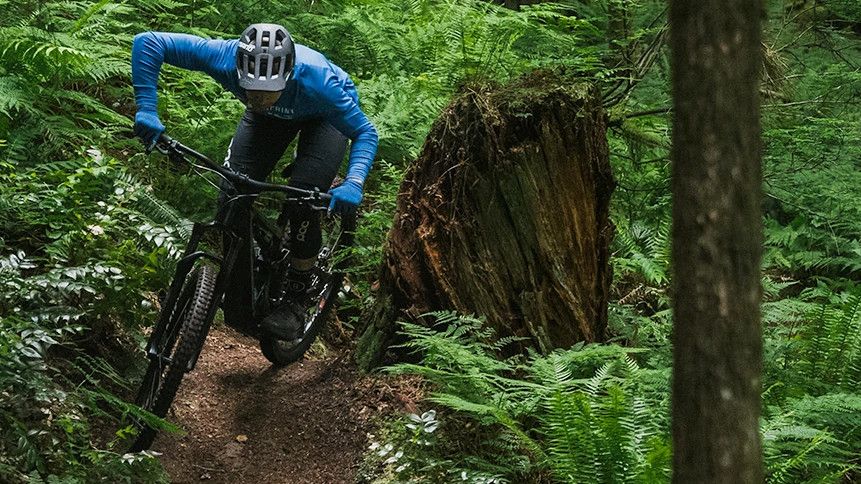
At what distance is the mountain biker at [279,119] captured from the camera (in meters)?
5.33

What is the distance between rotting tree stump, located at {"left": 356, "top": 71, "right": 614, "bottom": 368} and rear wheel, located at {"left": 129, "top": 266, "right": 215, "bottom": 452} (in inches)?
50.1

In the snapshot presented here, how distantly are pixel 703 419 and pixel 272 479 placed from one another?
3.87 meters

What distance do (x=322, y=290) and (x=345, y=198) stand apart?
1516mm

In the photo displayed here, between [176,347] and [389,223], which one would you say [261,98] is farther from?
[389,223]

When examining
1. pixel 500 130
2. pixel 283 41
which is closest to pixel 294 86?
pixel 283 41

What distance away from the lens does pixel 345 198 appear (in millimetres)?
5578

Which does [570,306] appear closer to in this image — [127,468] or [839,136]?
[127,468]

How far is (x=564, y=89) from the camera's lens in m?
5.83

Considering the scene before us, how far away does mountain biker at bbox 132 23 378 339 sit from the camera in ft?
17.5

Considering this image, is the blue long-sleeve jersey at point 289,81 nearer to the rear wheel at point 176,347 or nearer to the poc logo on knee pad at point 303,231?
the poc logo on knee pad at point 303,231

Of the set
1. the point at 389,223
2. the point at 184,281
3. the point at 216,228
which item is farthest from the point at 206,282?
Result: the point at 389,223

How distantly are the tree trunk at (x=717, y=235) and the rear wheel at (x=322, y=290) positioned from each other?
461cm

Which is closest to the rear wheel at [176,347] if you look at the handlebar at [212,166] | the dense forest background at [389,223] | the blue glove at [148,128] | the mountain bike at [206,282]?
the mountain bike at [206,282]

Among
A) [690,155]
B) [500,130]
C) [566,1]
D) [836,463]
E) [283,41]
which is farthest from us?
[566,1]
